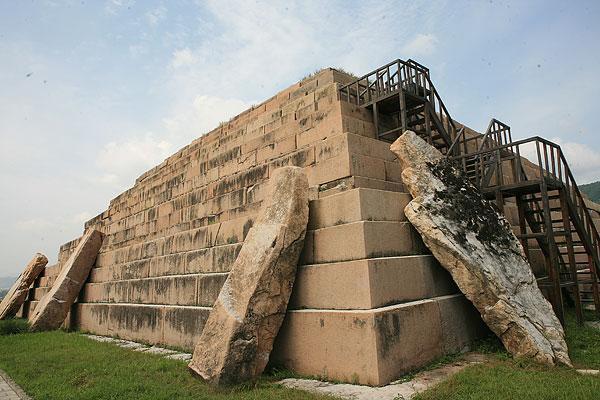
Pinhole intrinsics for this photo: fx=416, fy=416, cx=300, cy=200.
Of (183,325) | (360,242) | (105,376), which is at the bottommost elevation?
(105,376)

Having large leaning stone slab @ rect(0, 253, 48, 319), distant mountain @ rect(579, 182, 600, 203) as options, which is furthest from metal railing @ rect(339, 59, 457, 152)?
distant mountain @ rect(579, 182, 600, 203)

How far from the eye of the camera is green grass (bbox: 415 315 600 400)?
146 inches

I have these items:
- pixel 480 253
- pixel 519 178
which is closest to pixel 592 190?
pixel 519 178

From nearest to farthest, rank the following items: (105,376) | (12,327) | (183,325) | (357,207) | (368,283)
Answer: (368,283) → (357,207) → (105,376) → (183,325) → (12,327)

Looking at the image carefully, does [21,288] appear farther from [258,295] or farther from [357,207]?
[357,207]

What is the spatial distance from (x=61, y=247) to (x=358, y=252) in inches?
665

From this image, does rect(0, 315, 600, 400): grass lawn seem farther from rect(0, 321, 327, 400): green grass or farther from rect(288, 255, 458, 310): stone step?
rect(288, 255, 458, 310): stone step

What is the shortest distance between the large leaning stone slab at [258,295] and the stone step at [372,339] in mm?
338

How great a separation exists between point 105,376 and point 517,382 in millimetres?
4999

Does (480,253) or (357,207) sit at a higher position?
(357,207)

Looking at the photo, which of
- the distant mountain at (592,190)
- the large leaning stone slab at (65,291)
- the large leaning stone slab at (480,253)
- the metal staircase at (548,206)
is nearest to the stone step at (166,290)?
the large leaning stone slab at (65,291)

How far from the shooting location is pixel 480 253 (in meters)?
5.46

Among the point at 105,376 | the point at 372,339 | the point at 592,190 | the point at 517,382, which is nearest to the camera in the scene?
the point at 517,382

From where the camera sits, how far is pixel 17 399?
16.5 feet
